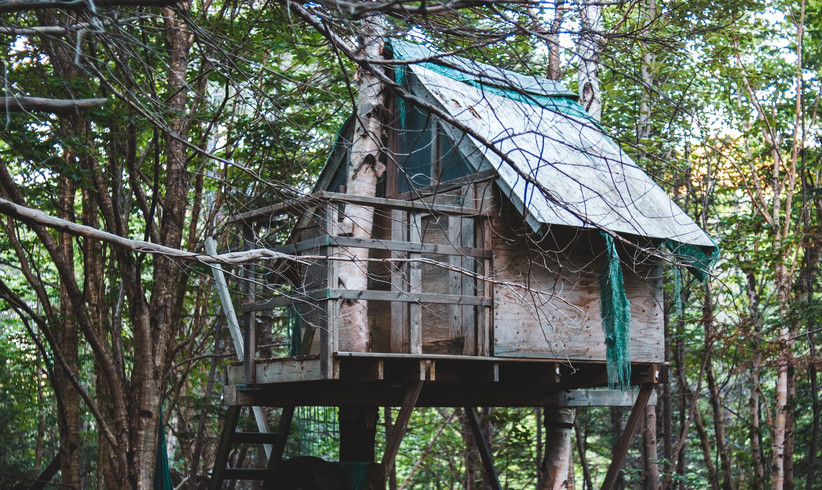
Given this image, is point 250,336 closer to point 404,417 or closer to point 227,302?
point 227,302

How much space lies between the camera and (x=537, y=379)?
9.05 meters

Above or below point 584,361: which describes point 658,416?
below

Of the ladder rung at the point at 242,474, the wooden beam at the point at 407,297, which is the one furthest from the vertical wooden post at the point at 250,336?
→ the ladder rung at the point at 242,474

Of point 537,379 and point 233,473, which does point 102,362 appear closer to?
point 233,473

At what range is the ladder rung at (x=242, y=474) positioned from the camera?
32.2 feet

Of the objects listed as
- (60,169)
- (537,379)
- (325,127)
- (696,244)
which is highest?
(325,127)

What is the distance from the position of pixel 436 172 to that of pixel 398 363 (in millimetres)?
2278

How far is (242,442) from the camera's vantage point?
32.1 feet

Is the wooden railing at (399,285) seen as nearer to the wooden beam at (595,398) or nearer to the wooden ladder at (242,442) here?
the wooden ladder at (242,442)

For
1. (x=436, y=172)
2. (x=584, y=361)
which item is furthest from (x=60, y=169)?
(x=584, y=361)

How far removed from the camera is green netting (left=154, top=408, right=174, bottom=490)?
9.23m

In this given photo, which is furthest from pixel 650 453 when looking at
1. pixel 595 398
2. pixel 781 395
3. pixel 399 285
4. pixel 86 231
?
pixel 86 231

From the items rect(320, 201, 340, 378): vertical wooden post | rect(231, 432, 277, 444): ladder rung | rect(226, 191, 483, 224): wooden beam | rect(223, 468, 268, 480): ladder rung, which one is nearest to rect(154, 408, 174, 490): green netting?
rect(223, 468, 268, 480): ladder rung

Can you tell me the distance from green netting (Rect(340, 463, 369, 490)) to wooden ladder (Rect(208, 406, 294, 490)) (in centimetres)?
101
